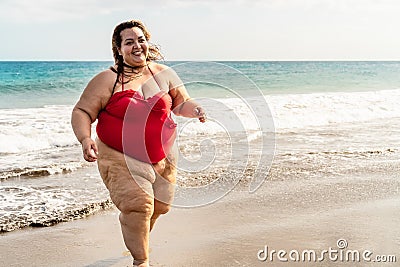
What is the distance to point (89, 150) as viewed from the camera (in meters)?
2.91

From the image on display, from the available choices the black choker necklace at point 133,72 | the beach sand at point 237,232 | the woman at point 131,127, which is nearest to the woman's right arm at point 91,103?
the woman at point 131,127

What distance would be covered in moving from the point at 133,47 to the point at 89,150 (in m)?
0.68

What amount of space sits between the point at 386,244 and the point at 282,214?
1134mm

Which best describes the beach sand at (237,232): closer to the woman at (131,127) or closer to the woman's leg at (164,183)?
the woman's leg at (164,183)

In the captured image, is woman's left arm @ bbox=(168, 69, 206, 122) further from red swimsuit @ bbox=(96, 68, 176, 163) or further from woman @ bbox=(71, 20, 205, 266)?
red swimsuit @ bbox=(96, 68, 176, 163)

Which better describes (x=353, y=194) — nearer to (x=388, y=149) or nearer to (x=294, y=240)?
(x=294, y=240)

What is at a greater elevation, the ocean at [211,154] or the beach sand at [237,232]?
the ocean at [211,154]

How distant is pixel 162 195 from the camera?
3.37 meters

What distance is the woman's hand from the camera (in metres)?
2.90

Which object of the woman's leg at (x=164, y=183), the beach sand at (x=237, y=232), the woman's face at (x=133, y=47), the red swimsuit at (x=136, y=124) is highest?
the woman's face at (x=133, y=47)

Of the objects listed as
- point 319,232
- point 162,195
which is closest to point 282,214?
point 319,232

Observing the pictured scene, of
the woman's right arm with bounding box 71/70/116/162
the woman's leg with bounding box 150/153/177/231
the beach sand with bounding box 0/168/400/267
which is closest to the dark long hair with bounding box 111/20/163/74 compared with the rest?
the woman's right arm with bounding box 71/70/116/162

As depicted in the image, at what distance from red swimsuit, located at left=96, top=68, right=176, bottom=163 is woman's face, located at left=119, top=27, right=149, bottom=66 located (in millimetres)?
212

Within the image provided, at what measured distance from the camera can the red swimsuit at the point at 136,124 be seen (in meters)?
3.05
